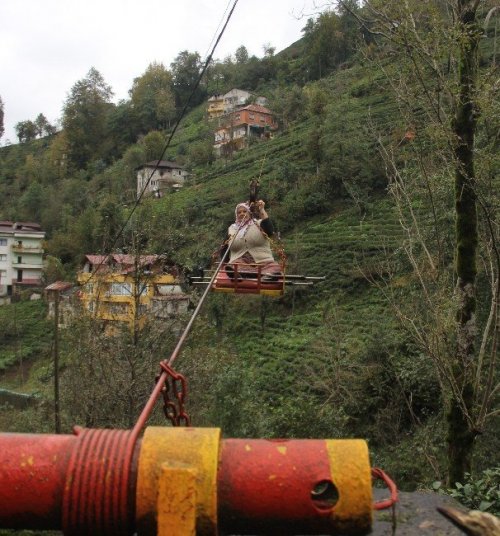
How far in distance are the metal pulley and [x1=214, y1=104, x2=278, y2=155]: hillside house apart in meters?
65.2

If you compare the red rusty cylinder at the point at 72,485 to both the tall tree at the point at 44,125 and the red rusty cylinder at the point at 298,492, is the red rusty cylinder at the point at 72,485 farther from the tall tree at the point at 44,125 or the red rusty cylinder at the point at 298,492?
the tall tree at the point at 44,125

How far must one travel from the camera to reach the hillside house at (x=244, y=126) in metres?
65.8

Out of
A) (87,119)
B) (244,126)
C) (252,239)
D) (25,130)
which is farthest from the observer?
(25,130)

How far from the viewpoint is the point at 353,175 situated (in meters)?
39.2

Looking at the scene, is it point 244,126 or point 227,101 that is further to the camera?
point 227,101

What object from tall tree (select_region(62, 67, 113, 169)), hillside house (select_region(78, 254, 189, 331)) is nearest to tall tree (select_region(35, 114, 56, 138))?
tall tree (select_region(62, 67, 113, 169))

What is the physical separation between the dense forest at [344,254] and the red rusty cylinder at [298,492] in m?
2.66

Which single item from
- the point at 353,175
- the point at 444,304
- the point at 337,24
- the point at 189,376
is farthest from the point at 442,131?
the point at 337,24

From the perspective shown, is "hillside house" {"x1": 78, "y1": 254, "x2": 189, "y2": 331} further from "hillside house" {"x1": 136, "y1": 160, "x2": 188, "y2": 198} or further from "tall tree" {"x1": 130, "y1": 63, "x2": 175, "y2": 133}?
"tall tree" {"x1": 130, "y1": 63, "x2": 175, "y2": 133}

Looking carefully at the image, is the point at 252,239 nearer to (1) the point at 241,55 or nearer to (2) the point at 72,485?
(2) the point at 72,485

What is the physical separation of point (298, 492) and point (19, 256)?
5500cm

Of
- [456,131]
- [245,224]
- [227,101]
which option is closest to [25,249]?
[227,101]

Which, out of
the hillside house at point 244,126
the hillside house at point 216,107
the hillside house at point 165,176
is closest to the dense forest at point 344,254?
the hillside house at point 165,176

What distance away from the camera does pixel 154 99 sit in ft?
270
